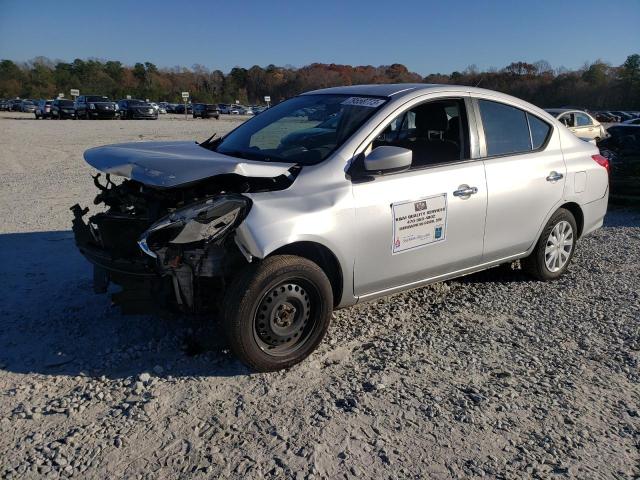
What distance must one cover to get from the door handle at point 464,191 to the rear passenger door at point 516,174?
207 mm

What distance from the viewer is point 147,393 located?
322cm

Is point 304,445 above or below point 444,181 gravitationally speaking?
below

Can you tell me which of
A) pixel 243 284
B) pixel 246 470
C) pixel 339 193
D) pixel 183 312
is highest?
pixel 339 193

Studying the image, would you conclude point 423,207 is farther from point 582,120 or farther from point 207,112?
point 207,112

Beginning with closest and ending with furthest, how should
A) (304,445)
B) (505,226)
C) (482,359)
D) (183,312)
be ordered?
1. (304,445)
2. (183,312)
3. (482,359)
4. (505,226)

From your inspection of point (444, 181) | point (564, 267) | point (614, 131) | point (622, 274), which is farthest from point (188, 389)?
point (614, 131)

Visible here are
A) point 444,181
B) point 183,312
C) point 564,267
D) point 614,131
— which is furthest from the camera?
point 614,131

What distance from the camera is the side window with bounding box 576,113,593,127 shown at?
19203 millimetres

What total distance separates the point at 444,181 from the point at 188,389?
2.34m

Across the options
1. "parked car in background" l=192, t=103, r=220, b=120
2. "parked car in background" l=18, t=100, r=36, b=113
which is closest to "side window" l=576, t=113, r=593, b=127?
"parked car in background" l=192, t=103, r=220, b=120

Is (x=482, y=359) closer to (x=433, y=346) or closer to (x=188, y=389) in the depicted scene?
(x=433, y=346)

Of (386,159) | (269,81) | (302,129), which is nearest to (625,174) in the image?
(302,129)

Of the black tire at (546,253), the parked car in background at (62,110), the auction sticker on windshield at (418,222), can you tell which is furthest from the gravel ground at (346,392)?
the parked car in background at (62,110)

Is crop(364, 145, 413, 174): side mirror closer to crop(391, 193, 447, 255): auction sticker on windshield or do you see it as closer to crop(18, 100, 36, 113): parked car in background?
crop(391, 193, 447, 255): auction sticker on windshield
